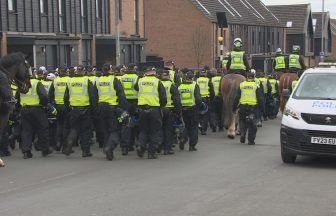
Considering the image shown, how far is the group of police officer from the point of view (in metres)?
12.7

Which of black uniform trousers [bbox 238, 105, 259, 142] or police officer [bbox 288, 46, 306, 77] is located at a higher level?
police officer [bbox 288, 46, 306, 77]

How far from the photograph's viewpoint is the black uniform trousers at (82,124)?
1289cm

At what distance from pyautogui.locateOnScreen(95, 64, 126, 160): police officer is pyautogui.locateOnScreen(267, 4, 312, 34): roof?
61324 millimetres

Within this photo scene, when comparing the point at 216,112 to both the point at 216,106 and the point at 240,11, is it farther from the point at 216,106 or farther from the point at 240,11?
the point at 240,11

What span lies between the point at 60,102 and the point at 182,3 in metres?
37.9

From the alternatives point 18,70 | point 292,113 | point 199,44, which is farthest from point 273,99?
point 199,44

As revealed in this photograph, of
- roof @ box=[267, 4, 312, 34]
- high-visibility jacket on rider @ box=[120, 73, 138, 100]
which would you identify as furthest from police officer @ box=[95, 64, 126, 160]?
roof @ box=[267, 4, 312, 34]

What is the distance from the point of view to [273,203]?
26.9ft

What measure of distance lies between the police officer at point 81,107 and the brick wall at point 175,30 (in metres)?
37.1

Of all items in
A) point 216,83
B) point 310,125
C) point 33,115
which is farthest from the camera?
point 216,83

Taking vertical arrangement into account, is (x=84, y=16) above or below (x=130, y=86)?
above

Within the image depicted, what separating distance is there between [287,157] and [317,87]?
5.07 feet

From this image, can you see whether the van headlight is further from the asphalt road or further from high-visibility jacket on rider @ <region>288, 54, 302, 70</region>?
high-visibility jacket on rider @ <region>288, 54, 302, 70</region>

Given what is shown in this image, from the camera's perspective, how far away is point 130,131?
13602 millimetres
